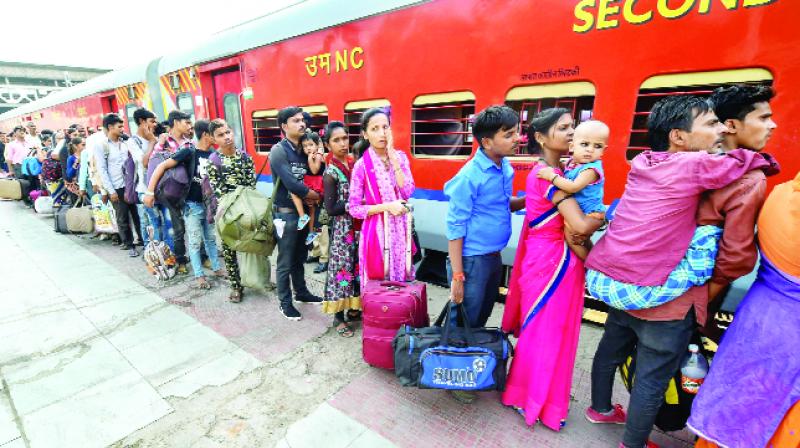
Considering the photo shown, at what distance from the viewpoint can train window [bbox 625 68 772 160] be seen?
7.20ft

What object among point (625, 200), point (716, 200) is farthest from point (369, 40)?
point (716, 200)

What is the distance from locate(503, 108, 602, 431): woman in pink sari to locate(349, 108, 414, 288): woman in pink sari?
0.83m

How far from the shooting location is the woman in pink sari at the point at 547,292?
1798 mm

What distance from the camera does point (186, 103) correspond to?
6.47 m

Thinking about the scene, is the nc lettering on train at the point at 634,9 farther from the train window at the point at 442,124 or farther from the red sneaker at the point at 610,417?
the red sneaker at the point at 610,417

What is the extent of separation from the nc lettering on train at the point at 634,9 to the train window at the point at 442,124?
97 centimetres

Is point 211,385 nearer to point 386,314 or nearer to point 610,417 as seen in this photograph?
point 386,314

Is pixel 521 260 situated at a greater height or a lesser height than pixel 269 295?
greater

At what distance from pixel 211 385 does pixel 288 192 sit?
1.51 meters

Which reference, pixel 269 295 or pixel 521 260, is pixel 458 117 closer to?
pixel 521 260

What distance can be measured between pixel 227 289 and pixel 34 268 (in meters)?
2.82

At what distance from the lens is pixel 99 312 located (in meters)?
3.50

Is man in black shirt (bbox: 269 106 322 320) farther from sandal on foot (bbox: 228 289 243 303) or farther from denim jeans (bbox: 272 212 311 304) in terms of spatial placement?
sandal on foot (bbox: 228 289 243 303)

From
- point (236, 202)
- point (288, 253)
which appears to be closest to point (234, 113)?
point (236, 202)
